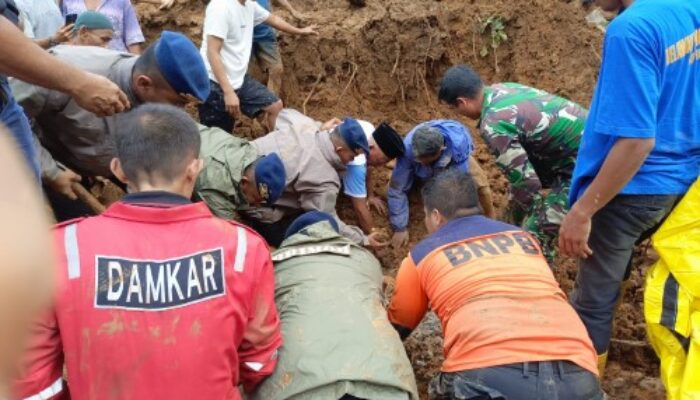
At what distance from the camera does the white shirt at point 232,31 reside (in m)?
4.66

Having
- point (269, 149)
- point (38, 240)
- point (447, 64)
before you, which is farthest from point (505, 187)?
point (38, 240)

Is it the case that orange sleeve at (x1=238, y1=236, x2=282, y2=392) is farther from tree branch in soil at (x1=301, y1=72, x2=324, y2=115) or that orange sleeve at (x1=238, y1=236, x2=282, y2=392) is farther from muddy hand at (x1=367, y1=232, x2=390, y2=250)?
tree branch in soil at (x1=301, y1=72, x2=324, y2=115)

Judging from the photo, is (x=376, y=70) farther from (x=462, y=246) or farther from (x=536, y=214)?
(x=462, y=246)

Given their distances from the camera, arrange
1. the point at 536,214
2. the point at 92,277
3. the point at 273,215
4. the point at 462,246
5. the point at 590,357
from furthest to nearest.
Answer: the point at 273,215 < the point at 536,214 < the point at 462,246 < the point at 590,357 < the point at 92,277

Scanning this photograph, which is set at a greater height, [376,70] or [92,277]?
[92,277]

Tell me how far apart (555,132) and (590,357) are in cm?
161

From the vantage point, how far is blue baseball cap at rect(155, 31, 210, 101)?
3.12 meters

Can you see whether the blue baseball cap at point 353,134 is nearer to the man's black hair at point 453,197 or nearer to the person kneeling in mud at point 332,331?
the man's black hair at point 453,197

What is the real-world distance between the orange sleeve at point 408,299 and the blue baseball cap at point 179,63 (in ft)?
4.10

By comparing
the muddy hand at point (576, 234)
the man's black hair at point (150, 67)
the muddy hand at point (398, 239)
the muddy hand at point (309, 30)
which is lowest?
the muddy hand at point (398, 239)

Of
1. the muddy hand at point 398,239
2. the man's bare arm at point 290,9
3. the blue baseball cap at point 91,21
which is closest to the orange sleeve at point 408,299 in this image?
the muddy hand at point 398,239

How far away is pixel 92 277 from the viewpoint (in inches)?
80.7

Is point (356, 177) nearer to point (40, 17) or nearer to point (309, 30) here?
point (309, 30)

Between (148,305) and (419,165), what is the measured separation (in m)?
2.97
